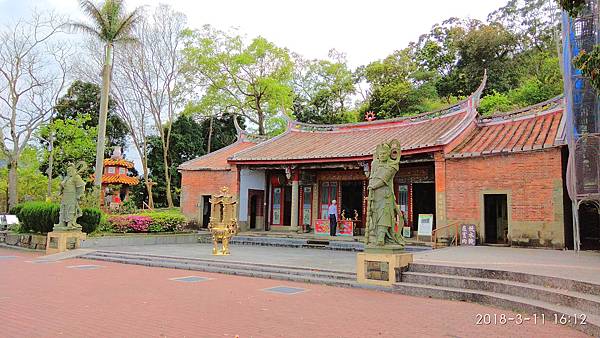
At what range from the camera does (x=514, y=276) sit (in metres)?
7.04

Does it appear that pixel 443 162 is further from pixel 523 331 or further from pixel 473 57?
pixel 473 57

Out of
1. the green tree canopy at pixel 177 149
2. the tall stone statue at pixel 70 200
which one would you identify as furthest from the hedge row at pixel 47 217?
the green tree canopy at pixel 177 149

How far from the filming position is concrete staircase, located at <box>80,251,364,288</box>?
339 inches

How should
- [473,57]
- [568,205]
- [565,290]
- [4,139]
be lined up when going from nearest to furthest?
[565,290]
[568,205]
[4,139]
[473,57]

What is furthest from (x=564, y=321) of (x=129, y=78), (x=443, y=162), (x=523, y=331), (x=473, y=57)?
(x=473, y=57)

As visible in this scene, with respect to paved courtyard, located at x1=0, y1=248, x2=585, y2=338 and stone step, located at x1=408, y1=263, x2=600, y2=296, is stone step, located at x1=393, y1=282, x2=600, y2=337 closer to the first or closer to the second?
paved courtyard, located at x1=0, y1=248, x2=585, y2=338

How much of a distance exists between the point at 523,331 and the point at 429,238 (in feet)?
31.9

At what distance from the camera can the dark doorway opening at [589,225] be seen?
11792mm

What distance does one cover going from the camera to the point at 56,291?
7.45 metres

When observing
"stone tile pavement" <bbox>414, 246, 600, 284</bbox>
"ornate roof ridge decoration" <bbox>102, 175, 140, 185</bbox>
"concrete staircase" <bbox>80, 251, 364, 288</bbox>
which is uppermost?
"ornate roof ridge decoration" <bbox>102, 175, 140, 185</bbox>

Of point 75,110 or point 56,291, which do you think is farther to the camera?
point 75,110

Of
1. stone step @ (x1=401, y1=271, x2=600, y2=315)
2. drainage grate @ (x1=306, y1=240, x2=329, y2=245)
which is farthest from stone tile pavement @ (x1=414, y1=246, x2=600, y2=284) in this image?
drainage grate @ (x1=306, y1=240, x2=329, y2=245)

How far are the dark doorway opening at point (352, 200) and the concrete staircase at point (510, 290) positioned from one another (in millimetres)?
10468

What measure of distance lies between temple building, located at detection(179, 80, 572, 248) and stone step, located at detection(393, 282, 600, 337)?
633 cm
